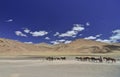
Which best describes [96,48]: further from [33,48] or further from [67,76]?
[67,76]

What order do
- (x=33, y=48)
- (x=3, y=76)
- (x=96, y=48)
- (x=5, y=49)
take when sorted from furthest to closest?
(x=33, y=48)
(x=96, y=48)
(x=5, y=49)
(x=3, y=76)

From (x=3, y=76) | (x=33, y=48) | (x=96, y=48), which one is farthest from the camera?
(x=33, y=48)

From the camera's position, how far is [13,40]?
174 meters

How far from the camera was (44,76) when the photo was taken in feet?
63.1

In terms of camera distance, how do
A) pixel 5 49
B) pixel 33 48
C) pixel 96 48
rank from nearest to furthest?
pixel 5 49, pixel 96 48, pixel 33 48

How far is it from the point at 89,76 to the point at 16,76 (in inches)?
197

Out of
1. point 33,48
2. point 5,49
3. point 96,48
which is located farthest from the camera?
point 33,48

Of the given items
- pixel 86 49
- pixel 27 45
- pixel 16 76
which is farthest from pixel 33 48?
pixel 16 76

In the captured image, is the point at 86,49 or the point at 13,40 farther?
the point at 13,40

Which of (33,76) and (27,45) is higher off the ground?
(27,45)

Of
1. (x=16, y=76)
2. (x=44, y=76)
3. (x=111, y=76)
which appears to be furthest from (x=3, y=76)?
(x=111, y=76)

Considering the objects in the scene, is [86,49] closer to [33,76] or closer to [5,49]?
[5,49]

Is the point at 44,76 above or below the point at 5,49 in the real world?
below

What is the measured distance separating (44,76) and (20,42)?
528 ft
